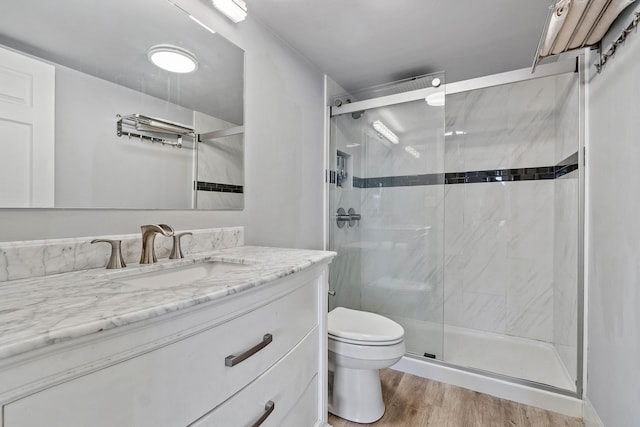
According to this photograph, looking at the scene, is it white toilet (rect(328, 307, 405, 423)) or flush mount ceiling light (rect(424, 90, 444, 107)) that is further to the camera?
flush mount ceiling light (rect(424, 90, 444, 107))

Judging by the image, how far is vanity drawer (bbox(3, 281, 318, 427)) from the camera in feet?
1.52

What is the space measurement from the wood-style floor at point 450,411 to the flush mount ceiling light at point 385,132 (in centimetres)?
171

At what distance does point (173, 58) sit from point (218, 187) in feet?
1.96

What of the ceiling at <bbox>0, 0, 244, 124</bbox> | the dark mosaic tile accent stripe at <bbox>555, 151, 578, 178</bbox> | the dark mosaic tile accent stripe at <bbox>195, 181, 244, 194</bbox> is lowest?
the dark mosaic tile accent stripe at <bbox>195, 181, 244, 194</bbox>

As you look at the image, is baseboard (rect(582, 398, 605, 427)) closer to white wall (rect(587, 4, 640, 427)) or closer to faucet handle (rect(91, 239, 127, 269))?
white wall (rect(587, 4, 640, 427))

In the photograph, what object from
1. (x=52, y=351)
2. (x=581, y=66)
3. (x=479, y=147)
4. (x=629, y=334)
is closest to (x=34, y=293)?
(x=52, y=351)

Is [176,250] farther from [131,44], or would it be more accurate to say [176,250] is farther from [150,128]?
[131,44]

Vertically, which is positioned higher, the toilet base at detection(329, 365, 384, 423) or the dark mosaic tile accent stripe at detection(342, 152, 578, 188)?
the dark mosaic tile accent stripe at detection(342, 152, 578, 188)

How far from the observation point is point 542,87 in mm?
2393

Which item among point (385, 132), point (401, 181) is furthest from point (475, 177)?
point (385, 132)

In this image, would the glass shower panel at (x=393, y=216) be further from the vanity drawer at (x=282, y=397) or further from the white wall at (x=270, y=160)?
the vanity drawer at (x=282, y=397)

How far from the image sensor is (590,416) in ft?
4.89

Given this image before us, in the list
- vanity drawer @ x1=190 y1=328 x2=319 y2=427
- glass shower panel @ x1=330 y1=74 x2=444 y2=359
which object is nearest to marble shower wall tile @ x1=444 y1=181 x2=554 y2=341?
glass shower panel @ x1=330 y1=74 x2=444 y2=359

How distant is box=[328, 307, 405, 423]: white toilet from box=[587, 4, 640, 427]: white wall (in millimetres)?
872
